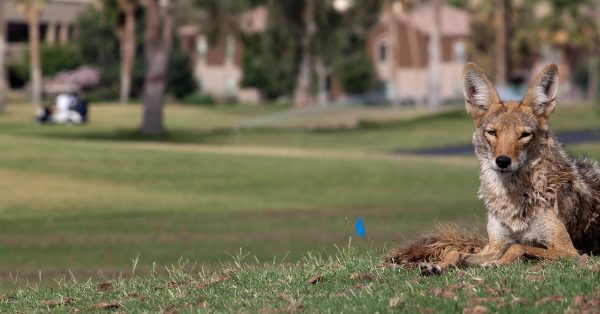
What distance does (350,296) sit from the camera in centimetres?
916

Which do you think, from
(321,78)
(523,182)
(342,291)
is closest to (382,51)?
(321,78)

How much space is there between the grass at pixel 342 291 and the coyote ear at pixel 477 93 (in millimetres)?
1204

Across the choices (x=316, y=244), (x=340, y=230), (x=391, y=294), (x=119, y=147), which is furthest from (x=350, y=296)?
(x=119, y=147)

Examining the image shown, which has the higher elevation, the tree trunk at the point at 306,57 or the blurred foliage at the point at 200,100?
the tree trunk at the point at 306,57

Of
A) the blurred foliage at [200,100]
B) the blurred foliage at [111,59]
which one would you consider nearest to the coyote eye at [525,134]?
the blurred foliage at [200,100]

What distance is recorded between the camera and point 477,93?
10.2 m

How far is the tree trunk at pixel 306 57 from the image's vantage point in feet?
365

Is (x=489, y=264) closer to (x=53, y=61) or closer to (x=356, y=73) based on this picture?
(x=356, y=73)

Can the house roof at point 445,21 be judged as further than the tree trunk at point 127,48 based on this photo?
Yes

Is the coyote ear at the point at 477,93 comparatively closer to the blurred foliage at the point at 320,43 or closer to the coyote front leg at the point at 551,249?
the coyote front leg at the point at 551,249

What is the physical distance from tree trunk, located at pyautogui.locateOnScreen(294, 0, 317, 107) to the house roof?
2970 centimetres

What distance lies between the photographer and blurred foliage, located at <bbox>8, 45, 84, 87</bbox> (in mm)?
147750

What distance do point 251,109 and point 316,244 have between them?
9192 centimetres

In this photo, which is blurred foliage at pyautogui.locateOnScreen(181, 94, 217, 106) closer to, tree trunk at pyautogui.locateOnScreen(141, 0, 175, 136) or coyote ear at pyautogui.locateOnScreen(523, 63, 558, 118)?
tree trunk at pyautogui.locateOnScreen(141, 0, 175, 136)
